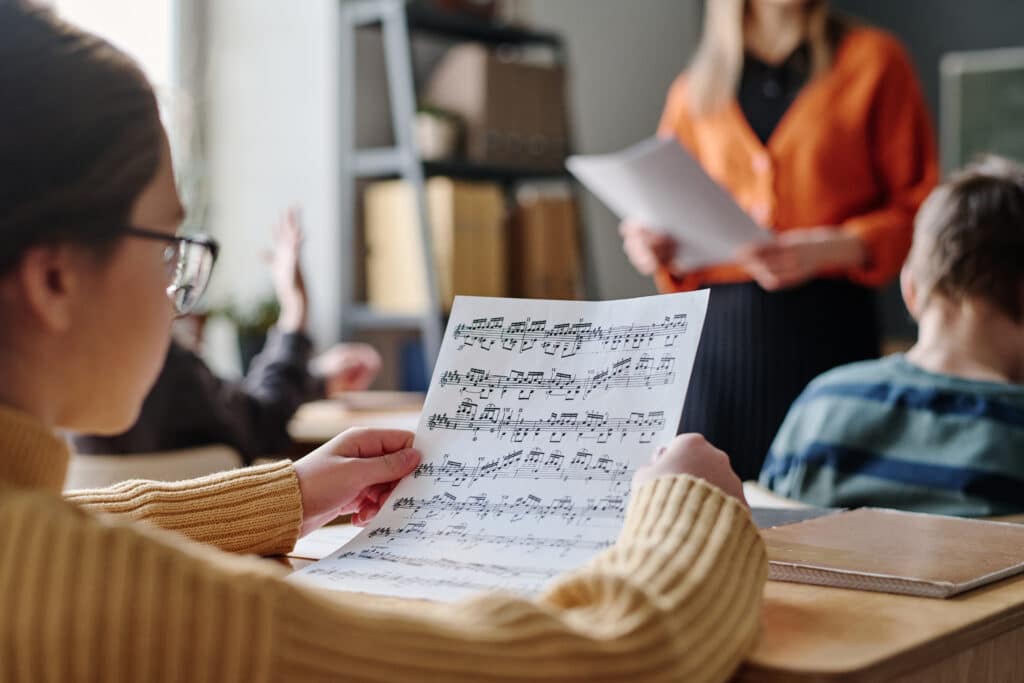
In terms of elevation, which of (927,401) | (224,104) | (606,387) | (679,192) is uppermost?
(224,104)

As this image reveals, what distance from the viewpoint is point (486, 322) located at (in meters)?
1.10

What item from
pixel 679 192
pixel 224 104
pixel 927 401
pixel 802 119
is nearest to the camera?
pixel 927 401

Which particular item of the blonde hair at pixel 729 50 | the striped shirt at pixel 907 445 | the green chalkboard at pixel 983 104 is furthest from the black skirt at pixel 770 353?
the green chalkboard at pixel 983 104

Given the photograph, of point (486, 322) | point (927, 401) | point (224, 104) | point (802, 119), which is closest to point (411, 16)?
point (224, 104)

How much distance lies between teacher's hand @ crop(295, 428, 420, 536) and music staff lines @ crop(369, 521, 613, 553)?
6cm

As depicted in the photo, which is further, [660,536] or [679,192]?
[679,192]

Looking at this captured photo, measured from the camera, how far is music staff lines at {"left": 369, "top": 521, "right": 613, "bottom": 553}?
94cm

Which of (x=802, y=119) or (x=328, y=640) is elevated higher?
(x=802, y=119)

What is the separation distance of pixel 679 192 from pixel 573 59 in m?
2.31

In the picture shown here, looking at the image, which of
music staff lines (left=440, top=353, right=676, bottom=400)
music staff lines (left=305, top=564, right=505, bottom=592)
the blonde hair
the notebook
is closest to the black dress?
the blonde hair

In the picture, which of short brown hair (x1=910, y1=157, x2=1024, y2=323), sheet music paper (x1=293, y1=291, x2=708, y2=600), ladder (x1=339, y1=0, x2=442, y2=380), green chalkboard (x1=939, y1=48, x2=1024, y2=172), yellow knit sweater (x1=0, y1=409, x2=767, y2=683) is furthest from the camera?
green chalkboard (x1=939, y1=48, x2=1024, y2=172)

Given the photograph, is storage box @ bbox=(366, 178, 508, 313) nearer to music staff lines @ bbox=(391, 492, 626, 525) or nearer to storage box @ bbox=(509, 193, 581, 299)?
storage box @ bbox=(509, 193, 581, 299)

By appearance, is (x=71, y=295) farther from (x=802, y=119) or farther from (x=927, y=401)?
(x=802, y=119)

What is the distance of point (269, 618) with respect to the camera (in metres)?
0.70
